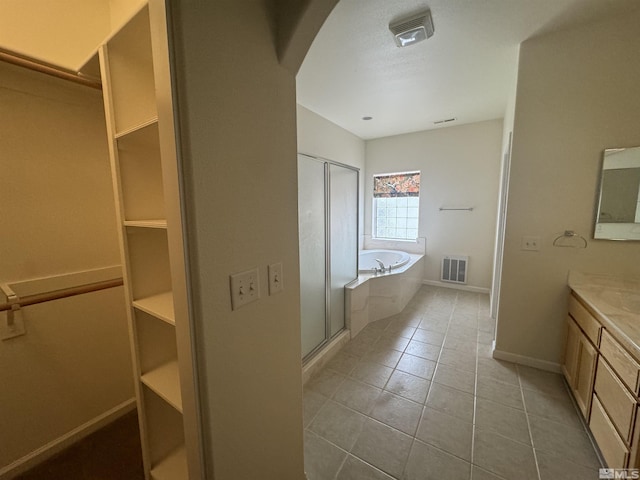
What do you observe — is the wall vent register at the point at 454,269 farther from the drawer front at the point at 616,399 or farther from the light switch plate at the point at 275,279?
the light switch plate at the point at 275,279

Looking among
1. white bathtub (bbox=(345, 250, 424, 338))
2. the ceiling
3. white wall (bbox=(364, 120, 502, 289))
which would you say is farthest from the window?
the ceiling

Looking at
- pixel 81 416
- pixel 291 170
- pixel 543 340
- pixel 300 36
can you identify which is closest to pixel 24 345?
pixel 81 416

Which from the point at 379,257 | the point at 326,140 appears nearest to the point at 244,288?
the point at 326,140

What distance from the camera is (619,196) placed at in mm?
1854

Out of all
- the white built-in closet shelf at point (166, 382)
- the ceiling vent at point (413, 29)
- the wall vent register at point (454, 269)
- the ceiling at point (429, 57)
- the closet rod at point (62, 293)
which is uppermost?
the ceiling at point (429, 57)

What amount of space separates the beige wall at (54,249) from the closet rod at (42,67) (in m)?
0.20

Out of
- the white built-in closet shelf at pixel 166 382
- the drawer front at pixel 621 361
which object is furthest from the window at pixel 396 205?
the white built-in closet shelf at pixel 166 382

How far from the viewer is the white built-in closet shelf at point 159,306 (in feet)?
3.22

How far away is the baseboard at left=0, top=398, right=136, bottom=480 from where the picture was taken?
4.44 ft

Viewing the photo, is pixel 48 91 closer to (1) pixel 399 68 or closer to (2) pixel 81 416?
(2) pixel 81 416

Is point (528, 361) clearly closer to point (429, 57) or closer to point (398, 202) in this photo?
point (429, 57)

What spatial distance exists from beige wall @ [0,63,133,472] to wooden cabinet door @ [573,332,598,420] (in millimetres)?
2938

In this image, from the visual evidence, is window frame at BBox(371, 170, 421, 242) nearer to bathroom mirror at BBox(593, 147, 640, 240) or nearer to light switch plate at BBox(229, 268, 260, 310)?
bathroom mirror at BBox(593, 147, 640, 240)

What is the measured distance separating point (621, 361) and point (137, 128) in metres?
2.37
